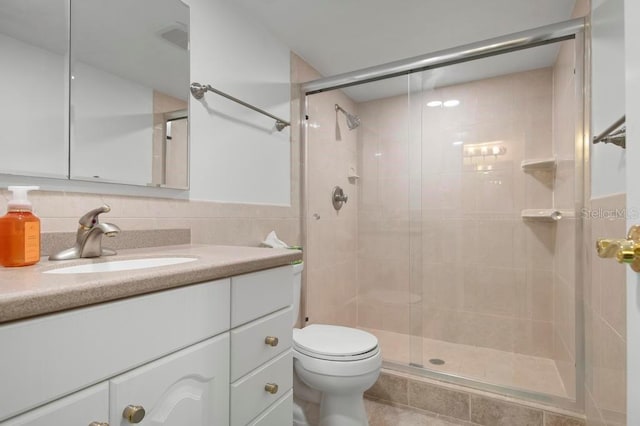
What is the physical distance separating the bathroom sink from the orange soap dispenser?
69 mm

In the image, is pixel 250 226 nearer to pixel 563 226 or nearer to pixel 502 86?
pixel 563 226

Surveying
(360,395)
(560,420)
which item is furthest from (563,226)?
(360,395)

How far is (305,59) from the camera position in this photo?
233 centimetres

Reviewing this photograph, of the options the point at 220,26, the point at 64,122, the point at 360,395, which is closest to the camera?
the point at 64,122

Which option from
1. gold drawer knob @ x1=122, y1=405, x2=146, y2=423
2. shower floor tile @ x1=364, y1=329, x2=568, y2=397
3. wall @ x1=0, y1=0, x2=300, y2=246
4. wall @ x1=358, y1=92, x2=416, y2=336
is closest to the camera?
gold drawer knob @ x1=122, y1=405, x2=146, y2=423

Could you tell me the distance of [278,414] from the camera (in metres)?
1.04

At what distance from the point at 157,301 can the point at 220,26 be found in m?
1.49

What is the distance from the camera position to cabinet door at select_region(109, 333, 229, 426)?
618 millimetres

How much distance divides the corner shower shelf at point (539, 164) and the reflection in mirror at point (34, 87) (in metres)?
2.51

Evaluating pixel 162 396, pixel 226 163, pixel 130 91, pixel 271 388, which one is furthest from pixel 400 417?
→ pixel 130 91

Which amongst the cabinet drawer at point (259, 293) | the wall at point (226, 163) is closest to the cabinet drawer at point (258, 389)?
the cabinet drawer at point (259, 293)

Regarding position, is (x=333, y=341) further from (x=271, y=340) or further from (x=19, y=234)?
(x=19, y=234)

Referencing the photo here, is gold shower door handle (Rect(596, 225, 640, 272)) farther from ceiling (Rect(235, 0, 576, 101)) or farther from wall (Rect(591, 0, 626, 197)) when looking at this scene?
ceiling (Rect(235, 0, 576, 101))

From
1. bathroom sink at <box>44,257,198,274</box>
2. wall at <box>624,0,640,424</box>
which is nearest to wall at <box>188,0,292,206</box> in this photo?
bathroom sink at <box>44,257,198,274</box>
